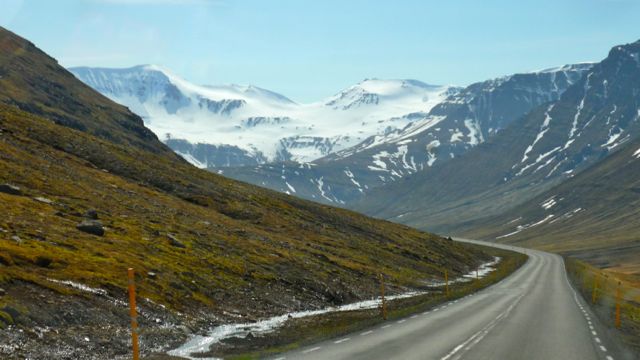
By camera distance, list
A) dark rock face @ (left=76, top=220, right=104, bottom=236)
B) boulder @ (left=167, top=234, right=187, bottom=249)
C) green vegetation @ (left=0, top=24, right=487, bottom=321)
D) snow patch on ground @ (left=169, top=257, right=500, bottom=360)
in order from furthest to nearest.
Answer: boulder @ (left=167, top=234, right=187, bottom=249)
dark rock face @ (left=76, top=220, right=104, bottom=236)
green vegetation @ (left=0, top=24, right=487, bottom=321)
snow patch on ground @ (left=169, top=257, right=500, bottom=360)

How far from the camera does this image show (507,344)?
29.9 metres

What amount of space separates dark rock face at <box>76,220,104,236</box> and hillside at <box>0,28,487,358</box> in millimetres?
97

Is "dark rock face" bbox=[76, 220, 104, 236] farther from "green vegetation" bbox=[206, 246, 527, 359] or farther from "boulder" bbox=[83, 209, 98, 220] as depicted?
"green vegetation" bbox=[206, 246, 527, 359]

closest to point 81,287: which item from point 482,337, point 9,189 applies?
point 482,337

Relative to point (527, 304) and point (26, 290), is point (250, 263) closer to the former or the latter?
point (527, 304)

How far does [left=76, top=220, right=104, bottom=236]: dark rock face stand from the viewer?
1964 inches

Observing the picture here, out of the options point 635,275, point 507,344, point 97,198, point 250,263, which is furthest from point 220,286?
point 635,275

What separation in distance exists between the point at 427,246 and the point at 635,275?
62791 mm

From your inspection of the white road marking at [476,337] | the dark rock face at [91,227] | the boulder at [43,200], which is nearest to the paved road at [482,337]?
the white road marking at [476,337]

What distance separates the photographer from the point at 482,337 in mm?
32344

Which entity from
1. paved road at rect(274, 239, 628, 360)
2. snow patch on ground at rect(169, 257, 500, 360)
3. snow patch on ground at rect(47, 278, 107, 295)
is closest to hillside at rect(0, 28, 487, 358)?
snow patch on ground at rect(47, 278, 107, 295)

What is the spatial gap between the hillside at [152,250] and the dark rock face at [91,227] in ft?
0.32

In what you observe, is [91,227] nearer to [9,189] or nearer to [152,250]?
[152,250]

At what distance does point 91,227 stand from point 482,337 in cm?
2917
